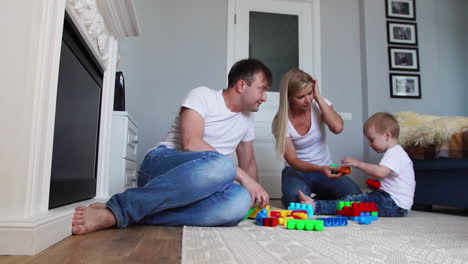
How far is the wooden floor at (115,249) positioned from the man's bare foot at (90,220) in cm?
3

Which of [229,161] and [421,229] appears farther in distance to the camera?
[421,229]

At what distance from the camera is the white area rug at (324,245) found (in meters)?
0.81

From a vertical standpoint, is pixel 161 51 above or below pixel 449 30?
below

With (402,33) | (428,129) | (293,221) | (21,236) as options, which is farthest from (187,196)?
(402,33)

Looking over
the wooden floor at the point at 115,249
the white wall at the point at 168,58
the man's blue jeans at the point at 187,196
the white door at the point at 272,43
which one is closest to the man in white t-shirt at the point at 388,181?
the man's blue jeans at the point at 187,196

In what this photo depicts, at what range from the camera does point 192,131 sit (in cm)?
136

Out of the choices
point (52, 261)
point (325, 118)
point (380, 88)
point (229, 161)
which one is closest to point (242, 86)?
point (229, 161)

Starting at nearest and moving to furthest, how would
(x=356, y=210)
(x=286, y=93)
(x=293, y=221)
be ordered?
(x=293, y=221) < (x=356, y=210) < (x=286, y=93)

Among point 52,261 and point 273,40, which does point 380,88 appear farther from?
point 52,261

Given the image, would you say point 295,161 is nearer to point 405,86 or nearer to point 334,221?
point 334,221

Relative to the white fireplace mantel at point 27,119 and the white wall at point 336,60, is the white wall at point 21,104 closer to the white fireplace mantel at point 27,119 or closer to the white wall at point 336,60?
the white fireplace mantel at point 27,119

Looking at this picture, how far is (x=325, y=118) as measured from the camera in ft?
6.77

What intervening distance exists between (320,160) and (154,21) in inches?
85.9

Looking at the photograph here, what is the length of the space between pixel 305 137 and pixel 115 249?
1.40 m
